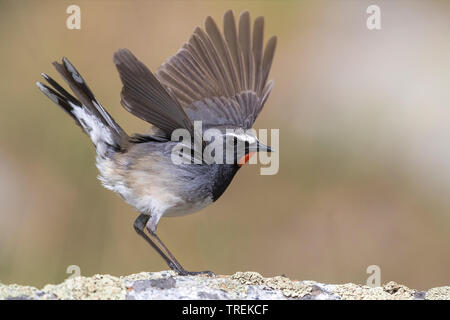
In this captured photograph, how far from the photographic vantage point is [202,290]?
11.5 feet

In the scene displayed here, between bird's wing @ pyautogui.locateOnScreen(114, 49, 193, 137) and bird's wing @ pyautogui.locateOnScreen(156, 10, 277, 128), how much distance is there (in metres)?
0.82

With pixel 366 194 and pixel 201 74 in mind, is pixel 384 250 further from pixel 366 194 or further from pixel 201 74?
pixel 201 74

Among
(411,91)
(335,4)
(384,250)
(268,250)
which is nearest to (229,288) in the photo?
(268,250)

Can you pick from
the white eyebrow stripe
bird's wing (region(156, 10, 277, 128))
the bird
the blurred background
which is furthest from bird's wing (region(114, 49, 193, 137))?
the blurred background

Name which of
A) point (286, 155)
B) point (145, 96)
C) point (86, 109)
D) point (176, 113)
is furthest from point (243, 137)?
point (286, 155)

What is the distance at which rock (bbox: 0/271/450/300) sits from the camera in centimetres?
337

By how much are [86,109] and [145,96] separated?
2.43 ft

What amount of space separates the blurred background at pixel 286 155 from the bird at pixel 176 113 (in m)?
1.96

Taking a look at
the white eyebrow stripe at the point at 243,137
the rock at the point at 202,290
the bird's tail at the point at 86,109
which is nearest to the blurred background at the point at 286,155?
the bird's tail at the point at 86,109

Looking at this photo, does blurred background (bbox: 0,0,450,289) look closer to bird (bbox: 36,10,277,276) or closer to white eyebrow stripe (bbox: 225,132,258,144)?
bird (bbox: 36,10,277,276)

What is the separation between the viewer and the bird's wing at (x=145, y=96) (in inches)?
150

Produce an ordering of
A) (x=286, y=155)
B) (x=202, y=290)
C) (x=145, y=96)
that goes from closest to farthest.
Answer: (x=202, y=290), (x=145, y=96), (x=286, y=155)

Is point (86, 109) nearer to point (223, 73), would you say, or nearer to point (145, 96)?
point (145, 96)

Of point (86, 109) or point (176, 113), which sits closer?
point (176, 113)
